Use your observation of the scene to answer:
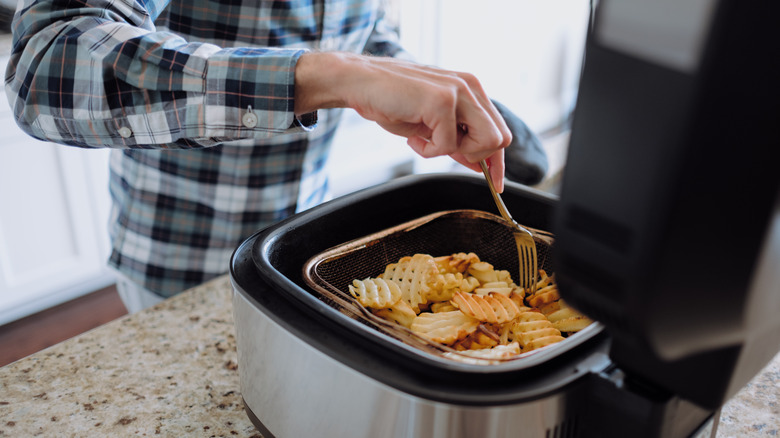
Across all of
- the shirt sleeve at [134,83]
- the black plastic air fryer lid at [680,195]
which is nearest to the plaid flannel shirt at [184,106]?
the shirt sleeve at [134,83]

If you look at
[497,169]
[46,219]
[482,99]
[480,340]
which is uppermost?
[482,99]

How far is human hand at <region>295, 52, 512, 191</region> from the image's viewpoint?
2.12 ft

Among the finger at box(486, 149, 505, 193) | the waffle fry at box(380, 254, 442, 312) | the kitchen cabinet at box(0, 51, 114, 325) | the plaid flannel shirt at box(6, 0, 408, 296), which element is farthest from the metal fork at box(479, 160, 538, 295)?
the kitchen cabinet at box(0, 51, 114, 325)

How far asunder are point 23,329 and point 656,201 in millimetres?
2492

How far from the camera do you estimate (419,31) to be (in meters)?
3.23

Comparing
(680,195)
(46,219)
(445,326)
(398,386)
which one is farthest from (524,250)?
(46,219)

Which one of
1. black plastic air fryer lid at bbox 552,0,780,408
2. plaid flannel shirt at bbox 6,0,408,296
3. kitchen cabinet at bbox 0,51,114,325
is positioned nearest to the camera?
black plastic air fryer lid at bbox 552,0,780,408

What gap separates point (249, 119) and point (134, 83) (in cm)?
15

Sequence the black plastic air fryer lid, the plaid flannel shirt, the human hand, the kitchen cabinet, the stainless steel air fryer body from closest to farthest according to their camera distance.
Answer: the black plastic air fryer lid < the stainless steel air fryer body < the human hand < the plaid flannel shirt < the kitchen cabinet

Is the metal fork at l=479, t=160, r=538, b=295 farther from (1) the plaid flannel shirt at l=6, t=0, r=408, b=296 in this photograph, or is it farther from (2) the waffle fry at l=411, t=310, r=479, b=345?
(1) the plaid flannel shirt at l=6, t=0, r=408, b=296

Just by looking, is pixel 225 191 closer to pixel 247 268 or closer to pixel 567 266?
pixel 247 268

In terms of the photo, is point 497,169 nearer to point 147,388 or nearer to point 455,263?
point 455,263

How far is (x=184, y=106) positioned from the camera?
76 centimetres

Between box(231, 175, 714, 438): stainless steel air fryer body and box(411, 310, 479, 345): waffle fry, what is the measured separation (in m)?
0.12
